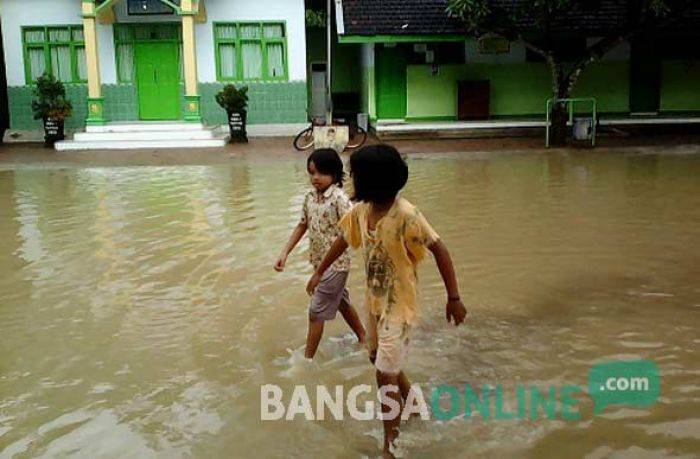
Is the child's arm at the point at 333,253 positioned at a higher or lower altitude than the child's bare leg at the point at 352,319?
higher

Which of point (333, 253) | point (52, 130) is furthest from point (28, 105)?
point (333, 253)

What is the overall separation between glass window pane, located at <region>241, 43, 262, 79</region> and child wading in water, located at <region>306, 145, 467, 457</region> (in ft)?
58.9

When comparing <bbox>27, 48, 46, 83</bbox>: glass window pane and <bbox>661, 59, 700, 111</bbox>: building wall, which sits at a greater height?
<bbox>27, 48, 46, 83</bbox>: glass window pane

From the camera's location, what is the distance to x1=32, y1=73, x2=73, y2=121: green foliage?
19.3m

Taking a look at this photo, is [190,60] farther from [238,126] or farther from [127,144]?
[127,144]

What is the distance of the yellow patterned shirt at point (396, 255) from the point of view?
11.3 ft

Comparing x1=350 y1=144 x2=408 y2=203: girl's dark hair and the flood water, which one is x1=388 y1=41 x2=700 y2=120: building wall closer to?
the flood water

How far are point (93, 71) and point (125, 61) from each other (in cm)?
155

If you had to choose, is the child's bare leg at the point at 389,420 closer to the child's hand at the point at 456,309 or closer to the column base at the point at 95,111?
the child's hand at the point at 456,309

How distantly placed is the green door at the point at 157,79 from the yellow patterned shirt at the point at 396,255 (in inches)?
723

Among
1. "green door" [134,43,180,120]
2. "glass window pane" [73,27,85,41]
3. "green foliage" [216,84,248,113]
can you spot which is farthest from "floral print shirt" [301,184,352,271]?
"glass window pane" [73,27,85,41]

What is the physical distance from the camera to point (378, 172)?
3.39m

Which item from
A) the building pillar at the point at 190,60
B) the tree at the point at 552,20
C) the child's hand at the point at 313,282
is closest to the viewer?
the child's hand at the point at 313,282

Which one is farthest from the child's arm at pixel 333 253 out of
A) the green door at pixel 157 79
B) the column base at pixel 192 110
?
the green door at pixel 157 79
